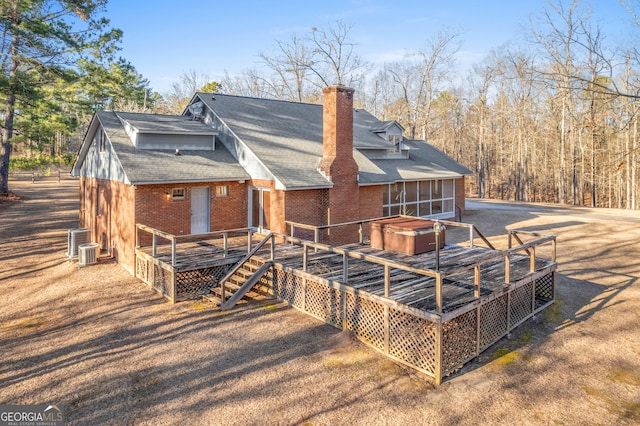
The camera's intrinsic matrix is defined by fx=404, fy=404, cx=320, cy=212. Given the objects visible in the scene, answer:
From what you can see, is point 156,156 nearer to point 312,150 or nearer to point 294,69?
point 312,150

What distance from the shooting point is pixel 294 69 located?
122 ft

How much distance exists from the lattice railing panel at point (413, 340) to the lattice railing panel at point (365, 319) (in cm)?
31

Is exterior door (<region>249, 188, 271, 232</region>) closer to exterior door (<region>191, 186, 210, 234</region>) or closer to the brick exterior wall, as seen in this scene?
the brick exterior wall

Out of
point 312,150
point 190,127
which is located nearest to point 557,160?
point 312,150

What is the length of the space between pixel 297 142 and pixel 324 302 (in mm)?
9349

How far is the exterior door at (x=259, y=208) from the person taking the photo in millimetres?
14758

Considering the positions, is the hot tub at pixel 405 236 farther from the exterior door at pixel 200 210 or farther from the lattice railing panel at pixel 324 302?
the exterior door at pixel 200 210

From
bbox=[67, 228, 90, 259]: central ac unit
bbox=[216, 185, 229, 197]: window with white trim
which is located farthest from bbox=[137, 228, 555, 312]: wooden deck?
bbox=[67, 228, 90, 259]: central ac unit

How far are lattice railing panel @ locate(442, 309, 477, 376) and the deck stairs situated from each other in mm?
5216

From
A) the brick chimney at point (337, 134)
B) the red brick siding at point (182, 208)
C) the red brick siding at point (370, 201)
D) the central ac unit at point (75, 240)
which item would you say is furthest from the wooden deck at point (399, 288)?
the red brick siding at point (370, 201)

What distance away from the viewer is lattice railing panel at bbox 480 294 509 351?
27.1 feet

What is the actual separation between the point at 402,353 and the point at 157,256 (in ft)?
24.7

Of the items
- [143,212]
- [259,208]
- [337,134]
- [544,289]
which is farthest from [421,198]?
[143,212]

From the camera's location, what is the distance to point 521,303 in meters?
9.57
